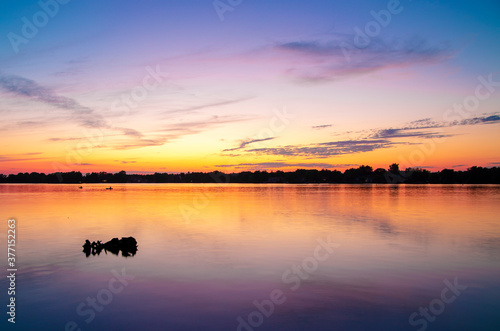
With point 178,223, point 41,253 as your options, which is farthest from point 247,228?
point 41,253

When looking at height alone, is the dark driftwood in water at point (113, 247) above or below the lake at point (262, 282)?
above

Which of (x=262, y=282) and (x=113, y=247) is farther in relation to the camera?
(x=113, y=247)

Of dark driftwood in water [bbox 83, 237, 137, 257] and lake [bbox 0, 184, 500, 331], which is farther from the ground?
dark driftwood in water [bbox 83, 237, 137, 257]

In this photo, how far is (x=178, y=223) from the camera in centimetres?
3772

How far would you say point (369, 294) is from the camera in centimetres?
1426

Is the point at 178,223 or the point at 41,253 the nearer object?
the point at 41,253

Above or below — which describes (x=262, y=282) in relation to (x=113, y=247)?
below

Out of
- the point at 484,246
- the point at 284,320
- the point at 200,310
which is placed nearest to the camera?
the point at 284,320

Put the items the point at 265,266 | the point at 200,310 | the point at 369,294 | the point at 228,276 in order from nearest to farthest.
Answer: the point at 200,310 < the point at 369,294 < the point at 228,276 < the point at 265,266

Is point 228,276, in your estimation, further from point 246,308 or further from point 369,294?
point 369,294

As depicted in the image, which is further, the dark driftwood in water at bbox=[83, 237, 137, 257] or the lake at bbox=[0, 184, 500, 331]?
the dark driftwood in water at bbox=[83, 237, 137, 257]

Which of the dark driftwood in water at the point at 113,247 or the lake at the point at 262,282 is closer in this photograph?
the lake at the point at 262,282

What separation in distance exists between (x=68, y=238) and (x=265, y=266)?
57.7ft

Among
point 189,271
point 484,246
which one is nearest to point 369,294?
point 189,271
